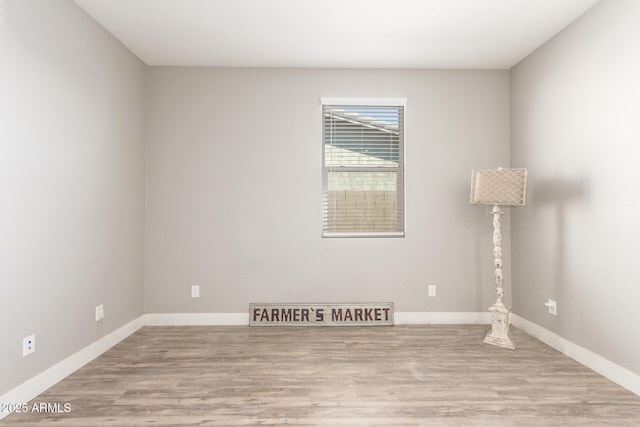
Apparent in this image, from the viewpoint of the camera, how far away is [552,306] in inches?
126

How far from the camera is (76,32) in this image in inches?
107

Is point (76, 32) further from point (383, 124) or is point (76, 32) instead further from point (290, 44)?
point (383, 124)

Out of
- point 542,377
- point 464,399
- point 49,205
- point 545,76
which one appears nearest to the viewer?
point 464,399

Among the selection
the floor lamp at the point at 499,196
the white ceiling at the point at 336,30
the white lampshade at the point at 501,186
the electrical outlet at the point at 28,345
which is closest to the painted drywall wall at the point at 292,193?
the white ceiling at the point at 336,30

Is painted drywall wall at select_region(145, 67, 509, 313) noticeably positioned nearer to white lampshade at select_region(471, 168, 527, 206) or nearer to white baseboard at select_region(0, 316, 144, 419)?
white baseboard at select_region(0, 316, 144, 419)

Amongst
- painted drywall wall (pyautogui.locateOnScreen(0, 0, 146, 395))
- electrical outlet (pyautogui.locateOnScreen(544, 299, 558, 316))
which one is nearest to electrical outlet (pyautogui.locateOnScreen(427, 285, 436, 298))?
electrical outlet (pyautogui.locateOnScreen(544, 299, 558, 316))

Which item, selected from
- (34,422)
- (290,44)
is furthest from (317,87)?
(34,422)

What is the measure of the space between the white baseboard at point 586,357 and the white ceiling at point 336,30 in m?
2.57

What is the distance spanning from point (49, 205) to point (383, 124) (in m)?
3.00

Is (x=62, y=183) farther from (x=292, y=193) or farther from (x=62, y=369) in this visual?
(x=292, y=193)

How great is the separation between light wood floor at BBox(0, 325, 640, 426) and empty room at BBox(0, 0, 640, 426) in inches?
0.8

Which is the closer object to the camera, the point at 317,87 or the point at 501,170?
the point at 501,170

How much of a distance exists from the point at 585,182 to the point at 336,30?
90.1 inches

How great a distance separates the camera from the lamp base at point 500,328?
3191 mm
